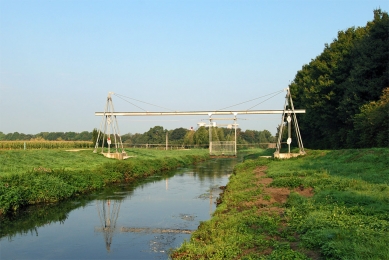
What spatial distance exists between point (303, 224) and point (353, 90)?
2380 cm

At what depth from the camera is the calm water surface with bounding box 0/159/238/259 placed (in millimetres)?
10336

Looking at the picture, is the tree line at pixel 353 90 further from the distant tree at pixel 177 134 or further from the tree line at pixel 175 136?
the distant tree at pixel 177 134

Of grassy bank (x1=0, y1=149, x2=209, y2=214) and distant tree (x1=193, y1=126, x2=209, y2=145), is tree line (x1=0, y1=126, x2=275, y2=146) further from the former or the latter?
grassy bank (x1=0, y1=149, x2=209, y2=214)

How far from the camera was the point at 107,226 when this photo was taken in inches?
526

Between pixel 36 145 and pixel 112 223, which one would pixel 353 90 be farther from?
pixel 36 145

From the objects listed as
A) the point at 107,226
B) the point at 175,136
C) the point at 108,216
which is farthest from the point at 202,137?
the point at 107,226

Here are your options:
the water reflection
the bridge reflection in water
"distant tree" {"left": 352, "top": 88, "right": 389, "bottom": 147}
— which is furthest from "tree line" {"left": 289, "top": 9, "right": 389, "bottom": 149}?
the water reflection

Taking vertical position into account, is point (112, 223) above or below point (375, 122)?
below

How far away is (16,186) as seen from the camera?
15.4 meters

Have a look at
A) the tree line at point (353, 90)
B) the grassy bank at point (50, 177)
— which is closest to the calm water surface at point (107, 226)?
the grassy bank at point (50, 177)

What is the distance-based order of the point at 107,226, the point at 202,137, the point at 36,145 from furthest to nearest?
the point at 202,137 < the point at 36,145 < the point at 107,226

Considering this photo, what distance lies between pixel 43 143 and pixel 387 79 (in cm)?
4000

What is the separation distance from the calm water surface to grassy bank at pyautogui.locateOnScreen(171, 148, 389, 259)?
181 centimetres

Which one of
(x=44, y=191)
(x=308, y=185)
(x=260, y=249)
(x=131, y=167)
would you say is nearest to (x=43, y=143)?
(x=131, y=167)
